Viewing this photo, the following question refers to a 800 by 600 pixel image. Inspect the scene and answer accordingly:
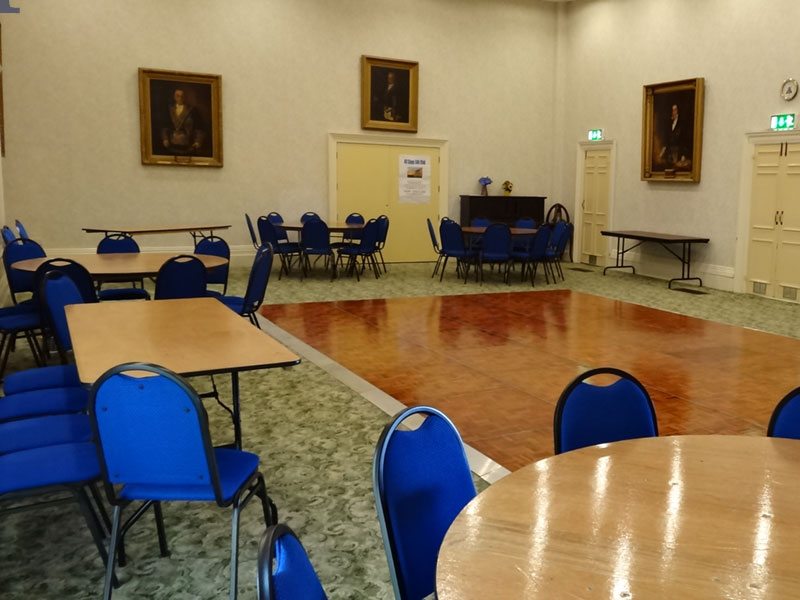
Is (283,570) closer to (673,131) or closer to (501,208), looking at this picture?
(673,131)

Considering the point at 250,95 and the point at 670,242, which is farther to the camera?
the point at 250,95

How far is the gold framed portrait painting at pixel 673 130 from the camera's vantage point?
438 inches

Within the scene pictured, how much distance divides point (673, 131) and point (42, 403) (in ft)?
34.2

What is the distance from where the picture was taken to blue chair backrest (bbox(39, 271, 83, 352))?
13.1 ft

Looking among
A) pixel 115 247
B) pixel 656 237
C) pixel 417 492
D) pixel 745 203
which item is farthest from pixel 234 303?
pixel 745 203

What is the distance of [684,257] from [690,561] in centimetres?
1079

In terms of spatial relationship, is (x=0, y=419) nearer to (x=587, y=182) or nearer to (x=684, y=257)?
(x=684, y=257)

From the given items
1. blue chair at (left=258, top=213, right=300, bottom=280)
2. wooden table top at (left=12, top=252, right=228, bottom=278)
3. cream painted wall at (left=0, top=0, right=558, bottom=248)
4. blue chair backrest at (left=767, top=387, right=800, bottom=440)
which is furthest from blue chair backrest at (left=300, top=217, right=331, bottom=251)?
blue chair backrest at (left=767, top=387, right=800, bottom=440)

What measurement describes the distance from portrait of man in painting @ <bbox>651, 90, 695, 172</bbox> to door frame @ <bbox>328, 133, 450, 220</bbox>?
3658mm

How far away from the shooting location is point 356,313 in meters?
8.45

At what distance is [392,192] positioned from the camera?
44.4 feet

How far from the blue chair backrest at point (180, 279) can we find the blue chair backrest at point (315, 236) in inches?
218

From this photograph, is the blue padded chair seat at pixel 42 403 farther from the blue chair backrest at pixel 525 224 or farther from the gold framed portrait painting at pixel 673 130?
the blue chair backrest at pixel 525 224

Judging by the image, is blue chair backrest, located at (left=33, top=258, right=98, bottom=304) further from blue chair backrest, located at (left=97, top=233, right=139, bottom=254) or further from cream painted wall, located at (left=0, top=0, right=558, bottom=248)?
cream painted wall, located at (left=0, top=0, right=558, bottom=248)
